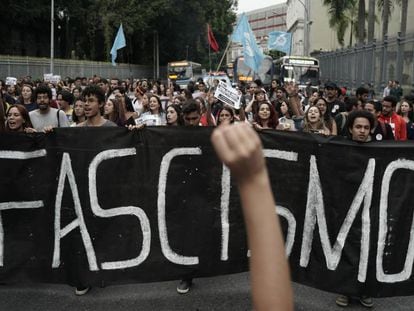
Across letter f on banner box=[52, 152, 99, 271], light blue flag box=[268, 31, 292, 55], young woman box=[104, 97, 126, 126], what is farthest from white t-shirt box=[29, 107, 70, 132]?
→ light blue flag box=[268, 31, 292, 55]

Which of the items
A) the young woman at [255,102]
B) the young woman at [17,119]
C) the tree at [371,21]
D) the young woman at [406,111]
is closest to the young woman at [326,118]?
the young woman at [406,111]

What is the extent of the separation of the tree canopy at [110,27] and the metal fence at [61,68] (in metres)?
2.30

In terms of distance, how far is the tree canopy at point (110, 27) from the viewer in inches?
1761

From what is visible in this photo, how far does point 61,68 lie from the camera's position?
36000 mm

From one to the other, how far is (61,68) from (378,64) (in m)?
22.7

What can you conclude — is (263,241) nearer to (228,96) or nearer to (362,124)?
(362,124)

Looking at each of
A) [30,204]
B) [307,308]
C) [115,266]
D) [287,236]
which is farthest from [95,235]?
[307,308]

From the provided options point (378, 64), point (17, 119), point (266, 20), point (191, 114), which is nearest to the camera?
Result: point (17, 119)

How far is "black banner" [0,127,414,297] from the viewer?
3.95 m

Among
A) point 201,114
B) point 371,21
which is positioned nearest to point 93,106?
point 201,114

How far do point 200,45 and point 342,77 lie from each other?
34809 mm

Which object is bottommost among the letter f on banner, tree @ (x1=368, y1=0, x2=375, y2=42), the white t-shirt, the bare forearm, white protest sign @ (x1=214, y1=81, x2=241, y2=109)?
the letter f on banner

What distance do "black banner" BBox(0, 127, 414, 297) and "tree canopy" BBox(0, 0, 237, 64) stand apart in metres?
39.9

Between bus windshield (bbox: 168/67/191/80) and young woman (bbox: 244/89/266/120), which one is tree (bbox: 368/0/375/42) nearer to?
young woman (bbox: 244/89/266/120)
